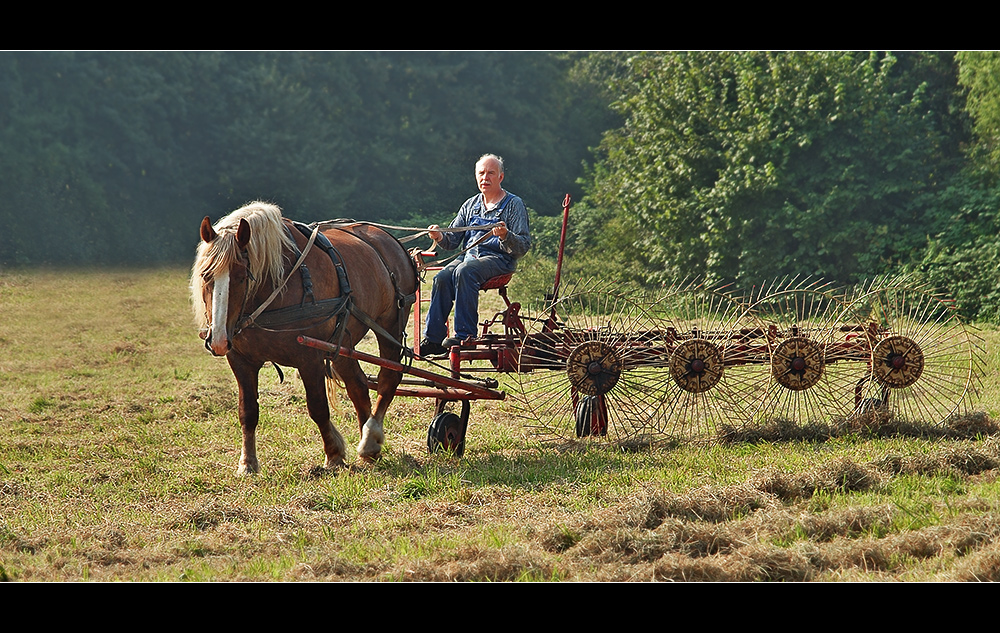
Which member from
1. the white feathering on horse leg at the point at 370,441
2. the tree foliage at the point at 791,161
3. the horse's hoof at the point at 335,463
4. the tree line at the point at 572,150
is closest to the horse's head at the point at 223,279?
the horse's hoof at the point at 335,463

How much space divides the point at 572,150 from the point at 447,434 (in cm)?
3035

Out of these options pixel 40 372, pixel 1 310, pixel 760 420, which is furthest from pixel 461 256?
pixel 1 310

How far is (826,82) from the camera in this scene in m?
17.2

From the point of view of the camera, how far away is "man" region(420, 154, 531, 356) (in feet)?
21.6

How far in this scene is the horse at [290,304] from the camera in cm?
554

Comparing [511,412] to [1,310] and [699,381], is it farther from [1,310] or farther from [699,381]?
[1,310]

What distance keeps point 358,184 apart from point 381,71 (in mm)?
5051

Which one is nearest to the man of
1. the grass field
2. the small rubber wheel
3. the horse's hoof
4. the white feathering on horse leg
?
the small rubber wheel

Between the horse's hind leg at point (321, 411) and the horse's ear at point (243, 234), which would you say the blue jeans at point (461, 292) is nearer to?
the horse's hind leg at point (321, 411)

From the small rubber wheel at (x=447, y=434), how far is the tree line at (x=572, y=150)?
3629 millimetres

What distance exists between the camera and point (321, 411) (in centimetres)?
616

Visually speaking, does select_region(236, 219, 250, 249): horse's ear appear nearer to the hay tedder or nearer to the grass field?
the hay tedder

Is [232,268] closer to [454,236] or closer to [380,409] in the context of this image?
[380,409]

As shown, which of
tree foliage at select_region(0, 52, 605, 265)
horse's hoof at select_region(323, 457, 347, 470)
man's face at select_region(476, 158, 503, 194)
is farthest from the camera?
tree foliage at select_region(0, 52, 605, 265)
